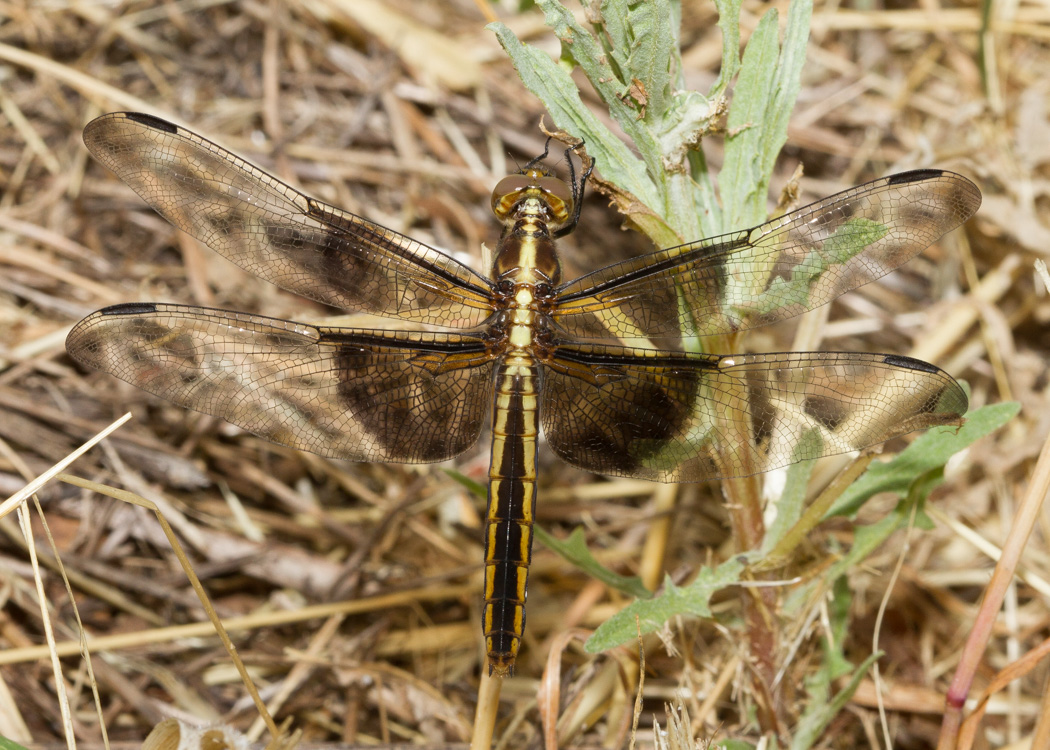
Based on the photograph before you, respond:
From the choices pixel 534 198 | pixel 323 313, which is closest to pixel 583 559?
pixel 534 198

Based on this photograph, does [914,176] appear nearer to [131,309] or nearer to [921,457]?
[921,457]

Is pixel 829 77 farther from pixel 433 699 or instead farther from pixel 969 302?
pixel 433 699

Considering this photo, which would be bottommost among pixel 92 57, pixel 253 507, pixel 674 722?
pixel 674 722

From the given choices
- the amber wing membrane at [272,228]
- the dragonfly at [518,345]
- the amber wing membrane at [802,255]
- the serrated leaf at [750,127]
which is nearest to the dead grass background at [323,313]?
the amber wing membrane at [272,228]

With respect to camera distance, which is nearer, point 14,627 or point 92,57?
point 14,627

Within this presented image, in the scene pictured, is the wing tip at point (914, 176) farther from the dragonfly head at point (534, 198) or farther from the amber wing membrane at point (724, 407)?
the dragonfly head at point (534, 198)

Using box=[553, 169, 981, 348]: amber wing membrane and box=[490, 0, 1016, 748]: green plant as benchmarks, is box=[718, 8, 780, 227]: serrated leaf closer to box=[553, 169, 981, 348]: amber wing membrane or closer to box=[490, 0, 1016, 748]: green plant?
box=[490, 0, 1016, 748]: green plant

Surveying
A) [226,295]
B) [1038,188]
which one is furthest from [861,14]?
[226,295]

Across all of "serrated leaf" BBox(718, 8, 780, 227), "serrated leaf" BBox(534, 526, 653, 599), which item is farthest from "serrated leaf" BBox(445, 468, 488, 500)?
"serrated leaf" BBox(718, 8, 780, 227)
